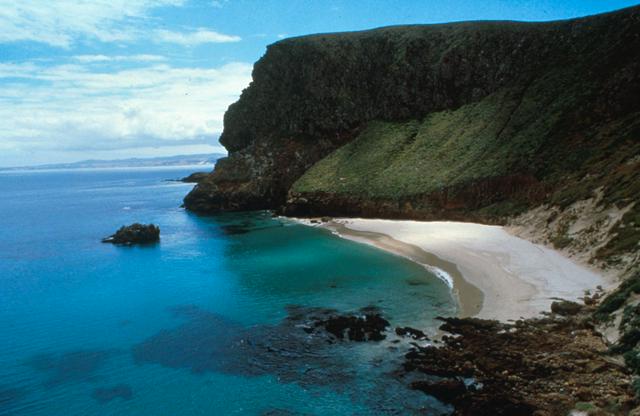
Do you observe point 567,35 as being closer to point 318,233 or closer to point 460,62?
point 460,62

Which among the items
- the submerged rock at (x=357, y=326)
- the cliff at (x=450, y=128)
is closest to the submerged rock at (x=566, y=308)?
the cliff at (x=450, y=128)

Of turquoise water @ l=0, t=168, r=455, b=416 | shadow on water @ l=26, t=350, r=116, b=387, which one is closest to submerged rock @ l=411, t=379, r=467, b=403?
turquoise water @ l=0, t=168, r=455, b=416

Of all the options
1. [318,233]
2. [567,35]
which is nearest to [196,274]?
[318,233]

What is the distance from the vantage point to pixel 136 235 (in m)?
58.5

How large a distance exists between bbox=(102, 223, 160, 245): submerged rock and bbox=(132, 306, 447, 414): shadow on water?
31.9 metres

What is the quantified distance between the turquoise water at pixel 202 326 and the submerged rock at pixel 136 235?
2710 millimetres

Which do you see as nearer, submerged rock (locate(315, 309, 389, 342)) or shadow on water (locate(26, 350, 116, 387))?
shadow on water (locate(26, 350, 116, 387))

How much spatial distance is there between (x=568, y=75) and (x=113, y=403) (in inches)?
2291

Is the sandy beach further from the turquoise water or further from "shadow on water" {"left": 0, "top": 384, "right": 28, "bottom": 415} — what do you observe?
"shadow on water" {"left": 0, "top": 384, "right": 28, "bottom": 415}

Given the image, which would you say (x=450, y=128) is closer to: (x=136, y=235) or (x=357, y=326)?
(x=136, y=235)

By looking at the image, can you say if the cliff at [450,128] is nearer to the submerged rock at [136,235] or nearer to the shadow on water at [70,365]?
the submerged rock at [136,235]

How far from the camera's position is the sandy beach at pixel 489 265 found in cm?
2728

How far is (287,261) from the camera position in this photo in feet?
147

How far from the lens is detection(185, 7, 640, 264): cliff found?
43812 millimetres
